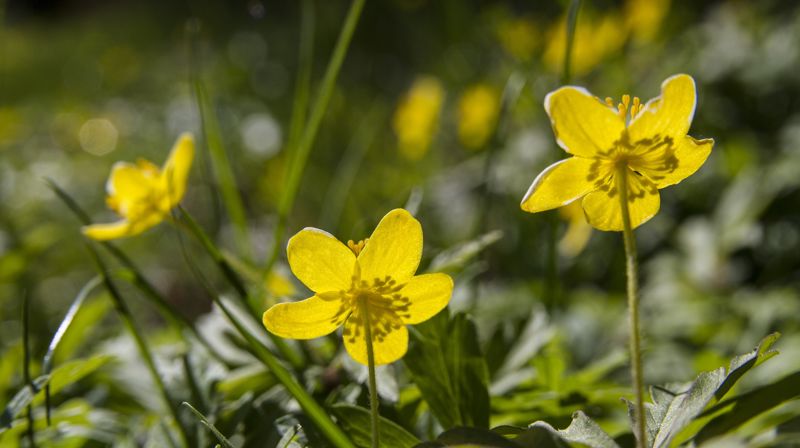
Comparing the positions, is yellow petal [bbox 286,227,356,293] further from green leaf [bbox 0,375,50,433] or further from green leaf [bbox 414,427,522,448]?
green leaf [bbox 0,375,50,433]

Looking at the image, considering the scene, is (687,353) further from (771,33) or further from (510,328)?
(771,33)

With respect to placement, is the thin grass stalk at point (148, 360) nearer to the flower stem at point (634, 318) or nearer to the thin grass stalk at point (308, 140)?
the thin grass stalk at point (308, 140)

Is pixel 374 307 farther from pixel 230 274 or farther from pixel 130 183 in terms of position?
pixel 130 183

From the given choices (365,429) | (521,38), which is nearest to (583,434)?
(365,429)

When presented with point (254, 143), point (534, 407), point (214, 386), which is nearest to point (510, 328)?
point (534, 407)

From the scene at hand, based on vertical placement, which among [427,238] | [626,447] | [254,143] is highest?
[254,143]

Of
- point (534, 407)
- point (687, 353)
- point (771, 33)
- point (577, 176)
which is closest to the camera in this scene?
point (577, 176)

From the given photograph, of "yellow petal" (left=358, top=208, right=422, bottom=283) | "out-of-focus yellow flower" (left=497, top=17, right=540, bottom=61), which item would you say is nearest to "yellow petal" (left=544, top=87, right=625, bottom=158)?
"yellow petal" (left=358, top=208, right=422, bottom=283)
